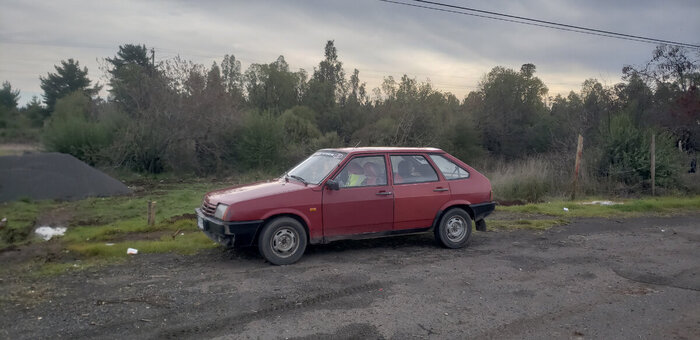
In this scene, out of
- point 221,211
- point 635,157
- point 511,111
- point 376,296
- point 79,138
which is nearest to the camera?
point 376,296

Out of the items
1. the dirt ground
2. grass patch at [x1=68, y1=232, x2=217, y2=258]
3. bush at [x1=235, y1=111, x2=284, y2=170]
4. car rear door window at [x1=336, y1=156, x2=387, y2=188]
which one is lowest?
the dirt ground

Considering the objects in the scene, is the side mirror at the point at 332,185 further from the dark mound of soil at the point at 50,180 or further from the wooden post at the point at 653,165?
the wooden post at the point at 653,165

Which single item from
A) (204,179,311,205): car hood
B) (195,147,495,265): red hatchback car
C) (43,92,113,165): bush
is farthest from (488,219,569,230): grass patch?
(43,92,113,165): bush

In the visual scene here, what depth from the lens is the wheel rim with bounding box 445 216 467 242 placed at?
839 centimetres

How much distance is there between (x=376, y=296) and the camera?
589 centimetres

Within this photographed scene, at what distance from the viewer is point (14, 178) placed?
15.0 metres

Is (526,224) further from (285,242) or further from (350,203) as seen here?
(285,242)

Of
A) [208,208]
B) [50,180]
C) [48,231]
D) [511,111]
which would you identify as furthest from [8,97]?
[511,111]

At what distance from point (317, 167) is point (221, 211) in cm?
177

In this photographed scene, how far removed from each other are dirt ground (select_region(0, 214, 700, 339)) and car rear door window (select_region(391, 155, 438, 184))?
1131mm

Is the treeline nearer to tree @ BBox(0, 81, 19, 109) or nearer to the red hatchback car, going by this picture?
tree @ BBox(0, 81, 19, 109)

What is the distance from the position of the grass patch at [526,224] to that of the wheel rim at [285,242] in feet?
16.4

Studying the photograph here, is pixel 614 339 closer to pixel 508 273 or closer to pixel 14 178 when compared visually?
pixel 508 273

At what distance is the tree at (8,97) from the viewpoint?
21737 mm
